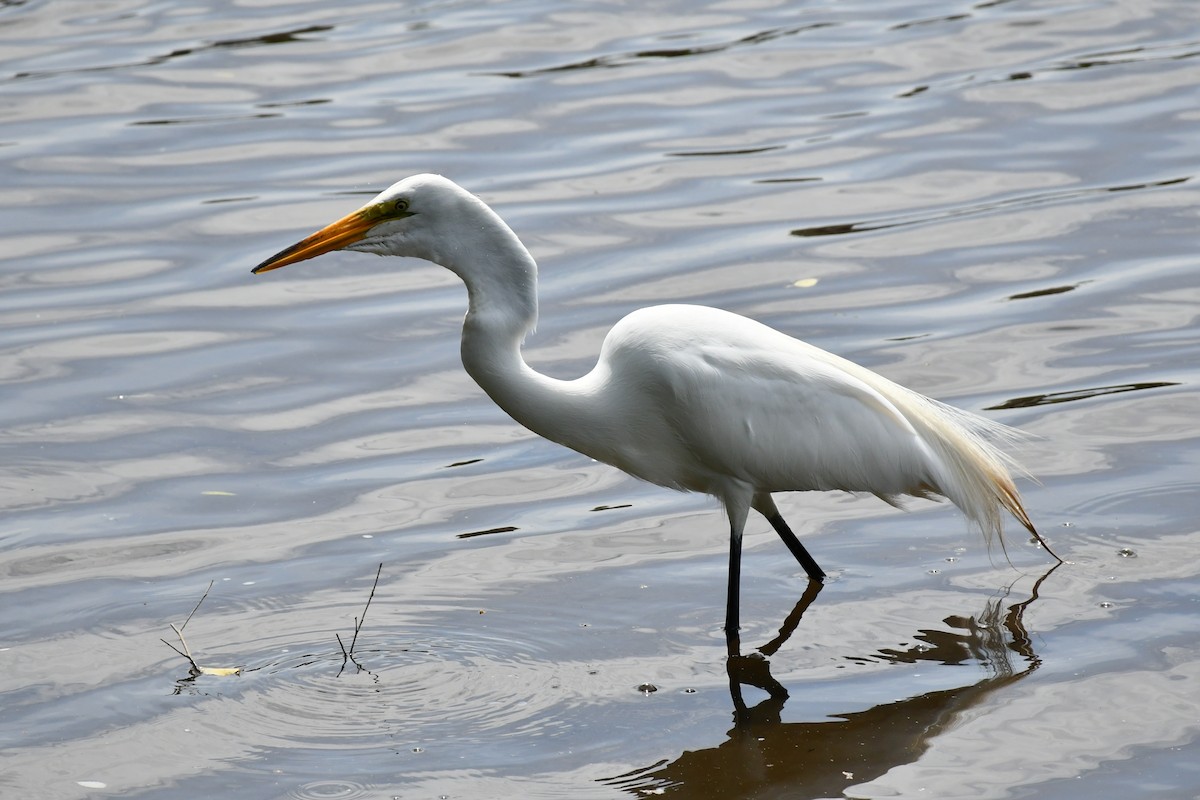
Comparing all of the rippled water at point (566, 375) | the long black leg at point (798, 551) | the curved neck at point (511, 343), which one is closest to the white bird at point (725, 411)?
the curved neck at point (511, 343)

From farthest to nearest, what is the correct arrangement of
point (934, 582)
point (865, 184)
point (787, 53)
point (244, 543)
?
point (787, 53)
point (865, 184)
point (244, 543)
point (934, 582)

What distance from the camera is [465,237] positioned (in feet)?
16.1

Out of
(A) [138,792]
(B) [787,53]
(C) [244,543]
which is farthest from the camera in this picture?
(B) [787,53]

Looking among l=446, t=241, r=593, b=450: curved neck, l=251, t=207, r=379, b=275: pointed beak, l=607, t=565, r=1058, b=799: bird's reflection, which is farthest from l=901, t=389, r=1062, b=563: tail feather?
l=251, t=207, r=379, b=275: pointed beak

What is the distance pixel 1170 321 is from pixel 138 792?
17.5 ft

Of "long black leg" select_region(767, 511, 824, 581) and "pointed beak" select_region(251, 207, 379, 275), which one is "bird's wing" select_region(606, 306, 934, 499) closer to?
"long black leg" select_region(767, 511, 824, 581)

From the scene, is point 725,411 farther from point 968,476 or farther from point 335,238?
point 335,238

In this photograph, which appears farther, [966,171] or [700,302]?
[966,171]

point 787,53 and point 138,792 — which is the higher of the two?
point 787,53

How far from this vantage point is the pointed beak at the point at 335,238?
4.91 m

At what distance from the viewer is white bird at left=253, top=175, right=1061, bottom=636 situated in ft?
16.5

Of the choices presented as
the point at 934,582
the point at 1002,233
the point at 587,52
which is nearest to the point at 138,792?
the point at 934,582

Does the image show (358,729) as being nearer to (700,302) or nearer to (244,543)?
(244,543)

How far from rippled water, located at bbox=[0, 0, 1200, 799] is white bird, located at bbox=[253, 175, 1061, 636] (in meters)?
0.42
